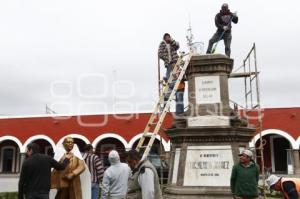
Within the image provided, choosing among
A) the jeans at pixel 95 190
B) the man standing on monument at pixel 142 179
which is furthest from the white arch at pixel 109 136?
the man standing on monument at pixel 142 179

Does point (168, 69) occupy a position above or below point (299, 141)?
above

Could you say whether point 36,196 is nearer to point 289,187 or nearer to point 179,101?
point 289,187

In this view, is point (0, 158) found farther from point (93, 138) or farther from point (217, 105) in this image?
point (217, 105)

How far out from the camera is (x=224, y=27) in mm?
9578

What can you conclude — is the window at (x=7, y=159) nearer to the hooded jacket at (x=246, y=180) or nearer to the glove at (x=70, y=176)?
the glove at (x=70, y=176)

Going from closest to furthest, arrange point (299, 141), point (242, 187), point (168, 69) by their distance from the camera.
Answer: point (242, 187), point (168, 69), point (299, 141)

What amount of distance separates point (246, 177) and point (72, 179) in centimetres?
274

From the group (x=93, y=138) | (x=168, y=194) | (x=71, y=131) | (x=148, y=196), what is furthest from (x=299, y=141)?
(x=148, y=196)

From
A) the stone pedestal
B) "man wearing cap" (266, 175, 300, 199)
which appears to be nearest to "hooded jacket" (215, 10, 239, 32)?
the stone pedestal

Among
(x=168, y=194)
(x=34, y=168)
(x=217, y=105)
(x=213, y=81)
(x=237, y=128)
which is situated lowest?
(x=168, y=194)

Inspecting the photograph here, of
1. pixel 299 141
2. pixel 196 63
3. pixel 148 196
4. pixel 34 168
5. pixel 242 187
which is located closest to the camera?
pixel 148 196

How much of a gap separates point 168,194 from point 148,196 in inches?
163

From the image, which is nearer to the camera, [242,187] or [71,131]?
[242,187]

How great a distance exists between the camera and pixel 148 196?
4.68 metres
